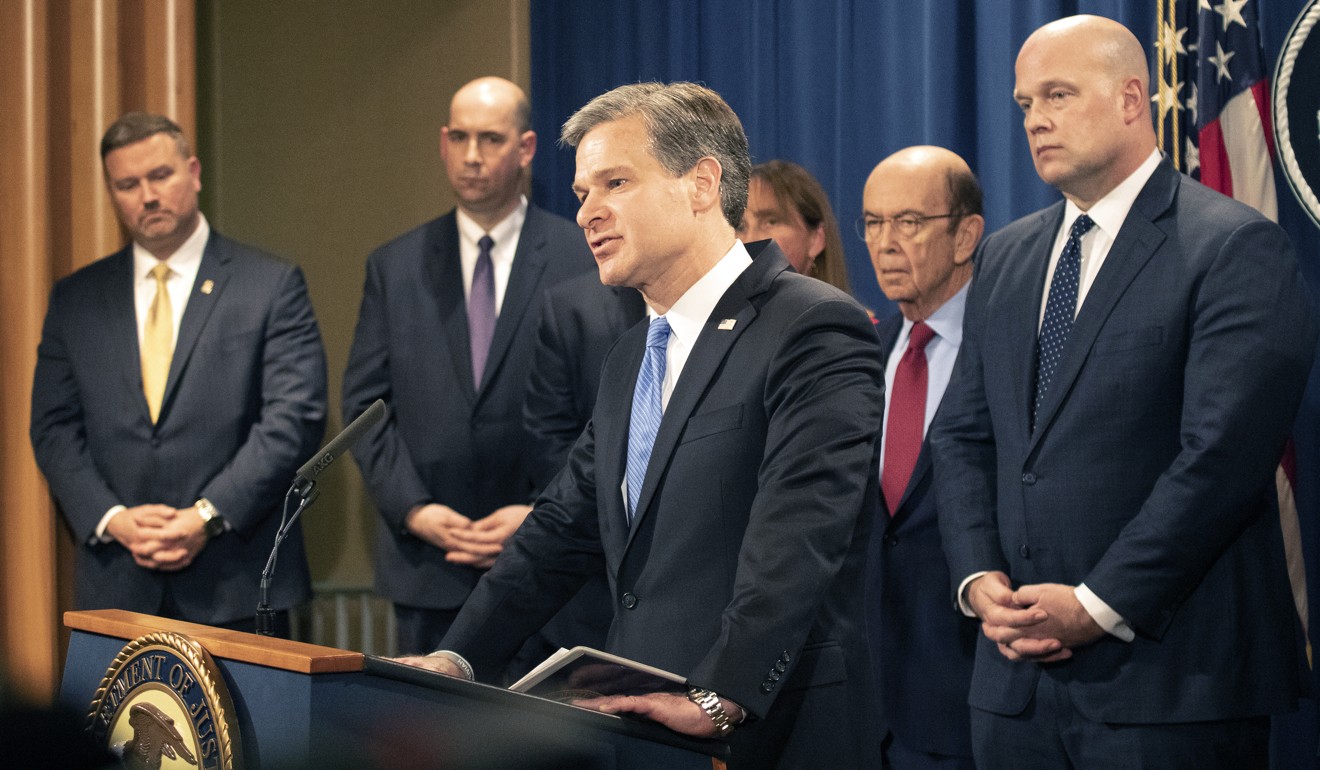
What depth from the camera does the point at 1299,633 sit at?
3146 millimetres

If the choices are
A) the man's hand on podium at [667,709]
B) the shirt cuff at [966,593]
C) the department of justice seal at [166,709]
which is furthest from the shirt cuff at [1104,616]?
the department of justice seal at [166,709]

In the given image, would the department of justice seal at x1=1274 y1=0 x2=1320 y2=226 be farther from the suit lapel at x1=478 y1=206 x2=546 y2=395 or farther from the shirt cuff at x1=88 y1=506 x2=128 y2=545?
the shirt cuff at x1=88 y1=506 x2=128 y2=545

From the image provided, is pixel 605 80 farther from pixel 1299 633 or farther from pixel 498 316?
pixel 1299 633

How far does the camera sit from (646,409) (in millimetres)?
2340

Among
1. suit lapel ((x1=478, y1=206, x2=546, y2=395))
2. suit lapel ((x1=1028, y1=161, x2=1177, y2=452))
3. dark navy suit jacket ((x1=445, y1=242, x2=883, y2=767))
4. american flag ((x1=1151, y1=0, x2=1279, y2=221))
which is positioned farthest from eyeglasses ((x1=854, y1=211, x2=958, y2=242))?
dark navy suit jacket ((x1=445, y1=242, x2=883, y2=767))

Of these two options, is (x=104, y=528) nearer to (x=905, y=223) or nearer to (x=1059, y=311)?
(x=905, y=223)

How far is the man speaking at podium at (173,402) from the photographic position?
163 inches

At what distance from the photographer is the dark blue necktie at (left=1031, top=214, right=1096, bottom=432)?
2.88 m

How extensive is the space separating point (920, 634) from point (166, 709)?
194 cm

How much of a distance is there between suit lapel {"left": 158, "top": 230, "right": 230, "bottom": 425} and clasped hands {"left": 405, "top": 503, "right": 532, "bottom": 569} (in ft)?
2.53

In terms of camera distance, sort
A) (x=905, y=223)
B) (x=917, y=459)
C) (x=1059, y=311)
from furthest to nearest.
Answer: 1. (x=905, y=223)
2. (x=917, y=459)
3. (x=1059, y=311)

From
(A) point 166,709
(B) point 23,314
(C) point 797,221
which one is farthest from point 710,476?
(B) point 23,314

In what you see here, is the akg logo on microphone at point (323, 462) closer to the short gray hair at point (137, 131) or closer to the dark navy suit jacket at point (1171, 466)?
the dark navy suit jacket at point (1171, 466)

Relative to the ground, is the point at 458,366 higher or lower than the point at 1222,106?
lower
